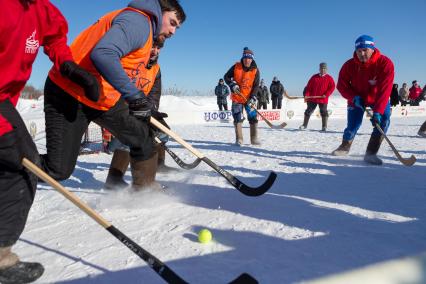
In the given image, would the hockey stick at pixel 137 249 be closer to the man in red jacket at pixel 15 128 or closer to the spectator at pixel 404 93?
the man in red jacket at pixel 15 128

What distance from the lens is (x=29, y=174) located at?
6.35 feet

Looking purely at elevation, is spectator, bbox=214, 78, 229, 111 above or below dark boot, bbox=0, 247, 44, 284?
above

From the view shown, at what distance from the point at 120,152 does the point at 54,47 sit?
143cm

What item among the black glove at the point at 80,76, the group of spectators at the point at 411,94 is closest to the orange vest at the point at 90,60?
the black glove at the point at 80,76

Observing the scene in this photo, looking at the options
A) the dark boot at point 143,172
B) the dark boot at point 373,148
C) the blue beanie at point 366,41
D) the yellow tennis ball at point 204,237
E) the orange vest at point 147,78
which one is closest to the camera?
the yellow tennis ball at point 204,237

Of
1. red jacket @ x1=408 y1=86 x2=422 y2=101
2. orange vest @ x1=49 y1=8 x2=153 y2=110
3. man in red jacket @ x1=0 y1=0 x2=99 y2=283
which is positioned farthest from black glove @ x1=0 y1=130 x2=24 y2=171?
red jacket @ x1=408 y1=86 x2=422 y2=101

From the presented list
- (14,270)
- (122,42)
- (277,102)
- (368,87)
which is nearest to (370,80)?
(368,87)

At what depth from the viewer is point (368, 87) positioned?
5160 mm

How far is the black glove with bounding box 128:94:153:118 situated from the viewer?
2.41m

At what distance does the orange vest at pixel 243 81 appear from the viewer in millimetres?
7082

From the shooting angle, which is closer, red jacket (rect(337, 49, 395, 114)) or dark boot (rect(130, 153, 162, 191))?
dark boot (rect(130, 153, 162, 191))

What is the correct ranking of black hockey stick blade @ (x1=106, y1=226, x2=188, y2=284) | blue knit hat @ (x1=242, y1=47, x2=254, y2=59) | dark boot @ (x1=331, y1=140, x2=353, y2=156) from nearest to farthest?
black hockey stick blade @ (x1=106, y1=226, x2=188, y2=284) < dark boot @ (x1=331, y1=140, x2=353, y2=156) < blue knit hat @ (x1=242, y1=47, x2=254, y2=59)

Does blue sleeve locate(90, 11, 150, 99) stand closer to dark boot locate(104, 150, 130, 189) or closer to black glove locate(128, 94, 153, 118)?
black glove locate(128, 94, 153, 118)

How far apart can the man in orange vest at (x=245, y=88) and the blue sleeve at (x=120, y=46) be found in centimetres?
477
